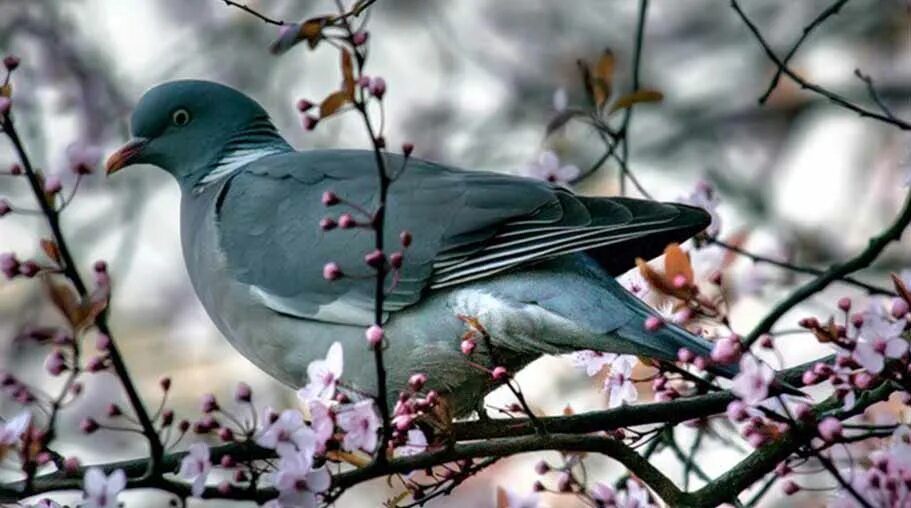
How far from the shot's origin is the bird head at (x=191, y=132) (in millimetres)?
4312

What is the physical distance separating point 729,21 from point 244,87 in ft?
7.85

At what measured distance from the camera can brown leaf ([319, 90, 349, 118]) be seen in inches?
97.2

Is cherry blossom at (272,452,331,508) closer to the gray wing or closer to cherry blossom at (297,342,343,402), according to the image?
cherry blossom at (297,342,343,402)

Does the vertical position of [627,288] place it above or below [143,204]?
below

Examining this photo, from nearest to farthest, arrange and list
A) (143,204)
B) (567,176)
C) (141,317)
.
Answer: (567,176), (143,204), (141,317)

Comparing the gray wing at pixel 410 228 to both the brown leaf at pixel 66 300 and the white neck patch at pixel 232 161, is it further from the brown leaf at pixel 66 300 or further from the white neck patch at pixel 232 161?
the brown leaf at pixel 66 300

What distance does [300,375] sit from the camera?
369cm

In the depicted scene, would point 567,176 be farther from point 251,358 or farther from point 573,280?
point 251,358

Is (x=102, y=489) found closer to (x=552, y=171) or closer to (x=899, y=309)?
(x=899, y=309)

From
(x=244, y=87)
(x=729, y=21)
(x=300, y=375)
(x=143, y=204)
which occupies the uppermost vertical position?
(x=729, y=21)

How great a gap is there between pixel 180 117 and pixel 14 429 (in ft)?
6.70

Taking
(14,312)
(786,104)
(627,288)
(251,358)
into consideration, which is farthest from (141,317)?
(627,288)

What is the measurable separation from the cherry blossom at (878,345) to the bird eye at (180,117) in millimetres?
2467

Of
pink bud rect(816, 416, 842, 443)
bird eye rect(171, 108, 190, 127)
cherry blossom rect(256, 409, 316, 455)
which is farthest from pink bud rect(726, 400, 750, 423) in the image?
bird eye rect(171, 108, 190, 127)
